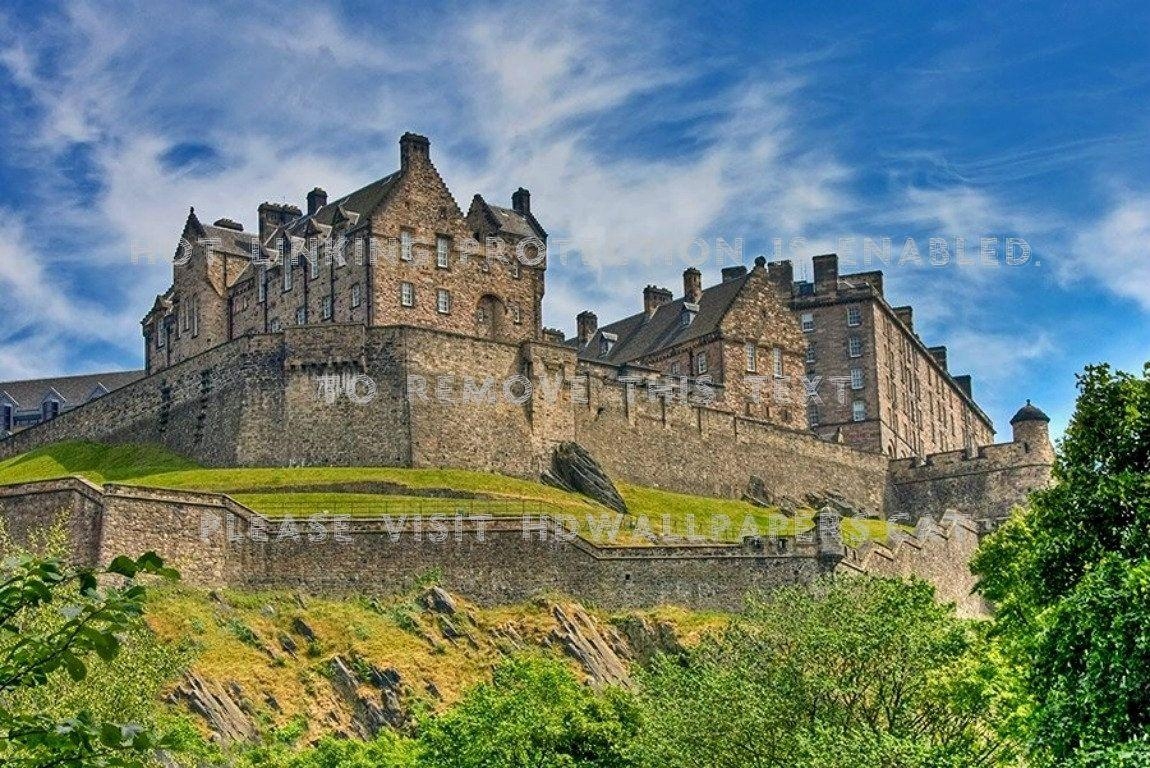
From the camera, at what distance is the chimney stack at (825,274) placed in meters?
114

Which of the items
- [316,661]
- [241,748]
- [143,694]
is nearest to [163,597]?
[316,661]

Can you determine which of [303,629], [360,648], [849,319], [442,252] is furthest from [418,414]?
[849,319]

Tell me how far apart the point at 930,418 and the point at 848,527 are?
3641 cm

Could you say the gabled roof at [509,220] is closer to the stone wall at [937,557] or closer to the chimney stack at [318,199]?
the chimney stack at [318,199]

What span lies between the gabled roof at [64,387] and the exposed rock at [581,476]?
166ft

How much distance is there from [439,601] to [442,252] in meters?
29.3

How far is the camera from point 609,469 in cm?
8869

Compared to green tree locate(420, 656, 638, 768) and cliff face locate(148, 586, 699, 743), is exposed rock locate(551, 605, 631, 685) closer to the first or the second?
cliff face locate(148, 586, 699, 743)

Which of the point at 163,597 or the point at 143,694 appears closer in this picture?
the point at 143,694

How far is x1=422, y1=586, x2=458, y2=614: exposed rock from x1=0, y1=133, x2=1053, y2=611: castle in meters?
8.39

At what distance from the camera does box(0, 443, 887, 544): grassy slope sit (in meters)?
73.2

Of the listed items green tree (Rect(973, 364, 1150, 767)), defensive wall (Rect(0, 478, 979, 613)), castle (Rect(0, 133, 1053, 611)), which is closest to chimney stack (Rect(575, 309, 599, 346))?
castle (Rect(0, 133, 1053, 611))

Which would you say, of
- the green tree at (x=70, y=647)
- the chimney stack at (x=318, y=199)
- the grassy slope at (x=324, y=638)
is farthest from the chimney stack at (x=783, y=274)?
the green tree at (x=70, y=647)

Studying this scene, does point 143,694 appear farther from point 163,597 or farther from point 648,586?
point 648,586
